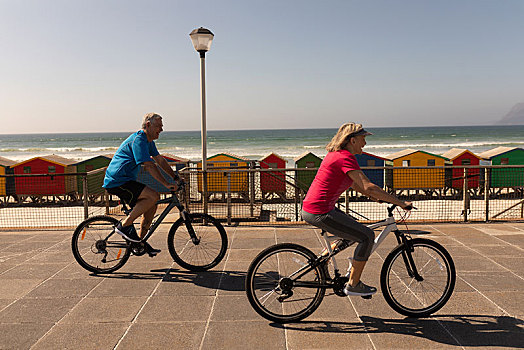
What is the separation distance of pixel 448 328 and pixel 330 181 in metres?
1.63

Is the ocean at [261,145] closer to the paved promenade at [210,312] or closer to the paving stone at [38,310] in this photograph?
the paved promenade at [210,312]

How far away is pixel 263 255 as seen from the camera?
3.66 m

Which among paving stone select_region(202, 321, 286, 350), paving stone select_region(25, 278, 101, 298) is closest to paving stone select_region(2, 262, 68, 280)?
paving stone select_region(25, 278, 101, 298)

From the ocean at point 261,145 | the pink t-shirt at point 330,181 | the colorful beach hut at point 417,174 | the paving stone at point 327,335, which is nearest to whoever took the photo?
the paving stone at point 327,335

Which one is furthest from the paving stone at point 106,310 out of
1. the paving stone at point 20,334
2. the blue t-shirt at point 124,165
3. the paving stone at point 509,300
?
the paving stone at point 509,300

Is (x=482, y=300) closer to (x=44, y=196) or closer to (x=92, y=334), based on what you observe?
(x=92, y=334)

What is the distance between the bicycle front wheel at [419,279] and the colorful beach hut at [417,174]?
50.7ft

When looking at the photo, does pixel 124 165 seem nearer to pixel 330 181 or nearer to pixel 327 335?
pixel 330 181

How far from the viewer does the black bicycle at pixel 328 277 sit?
12.3ft

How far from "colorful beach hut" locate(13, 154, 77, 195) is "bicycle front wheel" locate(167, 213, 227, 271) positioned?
1712 cm

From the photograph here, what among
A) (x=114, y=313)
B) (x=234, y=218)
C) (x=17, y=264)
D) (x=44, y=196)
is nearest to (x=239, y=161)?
(x=234, y=218)

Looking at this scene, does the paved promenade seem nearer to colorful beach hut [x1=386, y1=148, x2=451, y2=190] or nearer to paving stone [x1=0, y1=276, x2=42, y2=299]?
paving stone [x1=0, y1=276, x2=42, y2=299]

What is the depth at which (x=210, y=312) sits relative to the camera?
162 inches

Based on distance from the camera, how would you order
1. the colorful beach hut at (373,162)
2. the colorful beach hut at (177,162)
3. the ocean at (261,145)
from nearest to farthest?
the colorful beach hut at (177,162)
the colorful beach hut at (373,162)
the ocean at (261,145)
